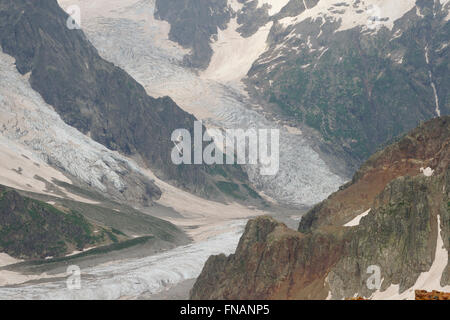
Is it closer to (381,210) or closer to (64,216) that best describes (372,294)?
(381,210)

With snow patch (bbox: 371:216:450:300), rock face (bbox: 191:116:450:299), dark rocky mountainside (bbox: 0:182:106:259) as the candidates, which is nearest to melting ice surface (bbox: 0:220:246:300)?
dark rocky mountainside (bbox: 0:182:106:259)

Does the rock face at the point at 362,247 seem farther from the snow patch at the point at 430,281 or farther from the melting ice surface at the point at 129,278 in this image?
the melting ice surface at the point at 129,278

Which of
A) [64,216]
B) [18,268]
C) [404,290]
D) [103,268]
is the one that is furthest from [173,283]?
[404,290]

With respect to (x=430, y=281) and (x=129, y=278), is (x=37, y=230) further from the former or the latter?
(x=430, y=281)

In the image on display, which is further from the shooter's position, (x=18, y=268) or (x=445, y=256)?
(x=18, y=268)

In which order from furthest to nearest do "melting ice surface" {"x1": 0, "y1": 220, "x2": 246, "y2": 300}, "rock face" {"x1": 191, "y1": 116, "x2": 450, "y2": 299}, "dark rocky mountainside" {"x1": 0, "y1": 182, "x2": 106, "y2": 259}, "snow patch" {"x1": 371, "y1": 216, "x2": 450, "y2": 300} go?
"dark rocky mountainside" {"x1": 0, "y1": 182, "x2": 106, "y2": 259}, "melting ice surface" {"x1": 0, "y1": 220, "x2": 246, "y2": 300}, "rock face" {"x1": 191, "y1": 116, "x2": 450, "y2": 299}, "snow patch" {"x1": 371, "y1": 216, "x2": 450, "y2": 300}

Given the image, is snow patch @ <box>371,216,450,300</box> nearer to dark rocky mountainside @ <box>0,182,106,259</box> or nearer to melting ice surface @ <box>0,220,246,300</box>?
melting ice surface @ <box>0,220,246,300</box>
